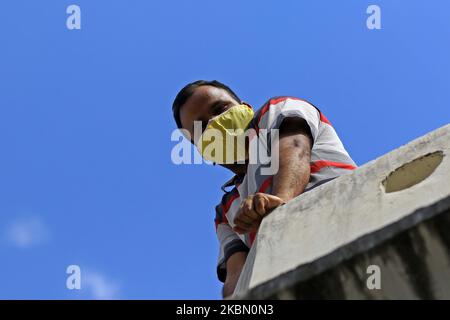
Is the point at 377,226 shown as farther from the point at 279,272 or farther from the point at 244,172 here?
the point at 244,172

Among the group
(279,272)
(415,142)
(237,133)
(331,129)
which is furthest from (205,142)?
(279,272)

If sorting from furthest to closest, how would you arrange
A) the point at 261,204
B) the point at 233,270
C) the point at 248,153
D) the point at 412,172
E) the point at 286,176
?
the point at 248,153 → the point at 233,270 → the point at 286,176 → the point at 261,204 → the point at 412,172

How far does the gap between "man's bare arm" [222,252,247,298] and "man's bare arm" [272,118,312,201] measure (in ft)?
2.36

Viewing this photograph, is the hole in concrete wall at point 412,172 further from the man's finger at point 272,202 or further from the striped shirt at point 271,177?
the striped shirt at point 271,177

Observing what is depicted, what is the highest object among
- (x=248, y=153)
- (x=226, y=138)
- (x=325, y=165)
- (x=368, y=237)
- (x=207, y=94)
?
(x=207, y=94)

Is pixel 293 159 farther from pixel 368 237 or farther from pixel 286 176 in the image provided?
pixel 368 237

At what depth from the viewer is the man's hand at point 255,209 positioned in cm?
318

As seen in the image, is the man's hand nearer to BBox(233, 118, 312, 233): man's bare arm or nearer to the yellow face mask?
BBox(233, 118, 312, 233): man's bare arm

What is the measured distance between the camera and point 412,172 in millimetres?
2902

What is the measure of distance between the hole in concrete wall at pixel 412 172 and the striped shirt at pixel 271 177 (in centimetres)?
69

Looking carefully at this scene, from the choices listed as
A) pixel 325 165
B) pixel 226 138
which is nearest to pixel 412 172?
pixel 325 165

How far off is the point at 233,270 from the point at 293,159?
2.85 feet

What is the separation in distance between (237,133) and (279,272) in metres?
1.89

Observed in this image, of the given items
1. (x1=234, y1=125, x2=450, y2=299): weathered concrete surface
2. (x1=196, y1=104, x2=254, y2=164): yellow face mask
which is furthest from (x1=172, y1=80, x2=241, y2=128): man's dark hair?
(x1=234, y1=125, x2=450, y2=299): weathered concrete surface
